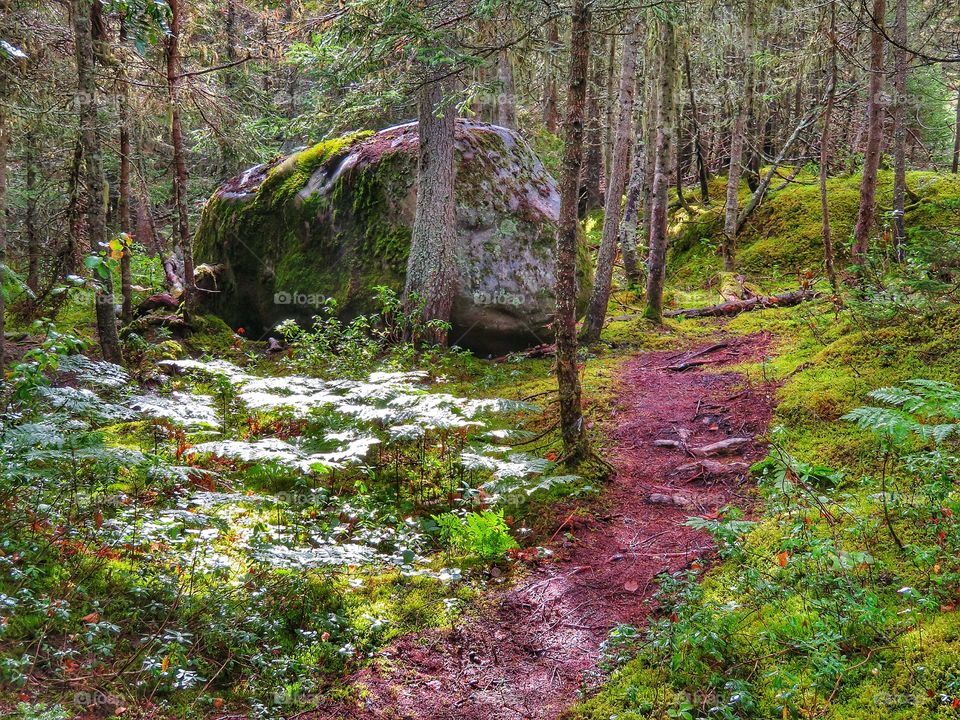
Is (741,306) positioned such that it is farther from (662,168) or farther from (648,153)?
(648,153)

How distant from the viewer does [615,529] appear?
204 inches

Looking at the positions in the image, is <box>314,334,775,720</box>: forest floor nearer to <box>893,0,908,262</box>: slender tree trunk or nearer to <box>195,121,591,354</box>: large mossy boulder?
<box>195,121,591,354</box>: large mossy boulder

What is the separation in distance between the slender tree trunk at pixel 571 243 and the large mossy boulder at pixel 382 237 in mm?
4811

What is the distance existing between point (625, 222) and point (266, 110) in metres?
9.09

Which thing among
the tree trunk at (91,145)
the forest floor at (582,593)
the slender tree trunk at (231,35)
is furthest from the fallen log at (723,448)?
the slender tree trunk at (231,35)

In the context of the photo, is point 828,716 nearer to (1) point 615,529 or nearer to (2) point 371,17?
(1) point 615,529

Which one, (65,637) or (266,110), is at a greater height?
(266,110)

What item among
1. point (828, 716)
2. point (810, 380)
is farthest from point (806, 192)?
point (828, 716)

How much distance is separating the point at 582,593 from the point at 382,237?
8.06m

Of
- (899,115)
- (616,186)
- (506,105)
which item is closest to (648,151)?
(506,105)

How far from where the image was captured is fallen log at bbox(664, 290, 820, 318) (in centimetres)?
1208

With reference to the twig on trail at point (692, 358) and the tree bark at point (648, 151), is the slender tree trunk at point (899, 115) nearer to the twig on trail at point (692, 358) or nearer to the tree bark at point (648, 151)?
the twig on trail at point (692, 358)

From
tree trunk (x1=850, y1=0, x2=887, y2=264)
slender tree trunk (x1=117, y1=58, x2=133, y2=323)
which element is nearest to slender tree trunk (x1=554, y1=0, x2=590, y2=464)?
tree trunk (x1=850, y1=0, x2=887, y2=264)

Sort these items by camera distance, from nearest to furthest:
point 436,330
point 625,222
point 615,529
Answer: point 615,529, point 436,330, point 625,222
